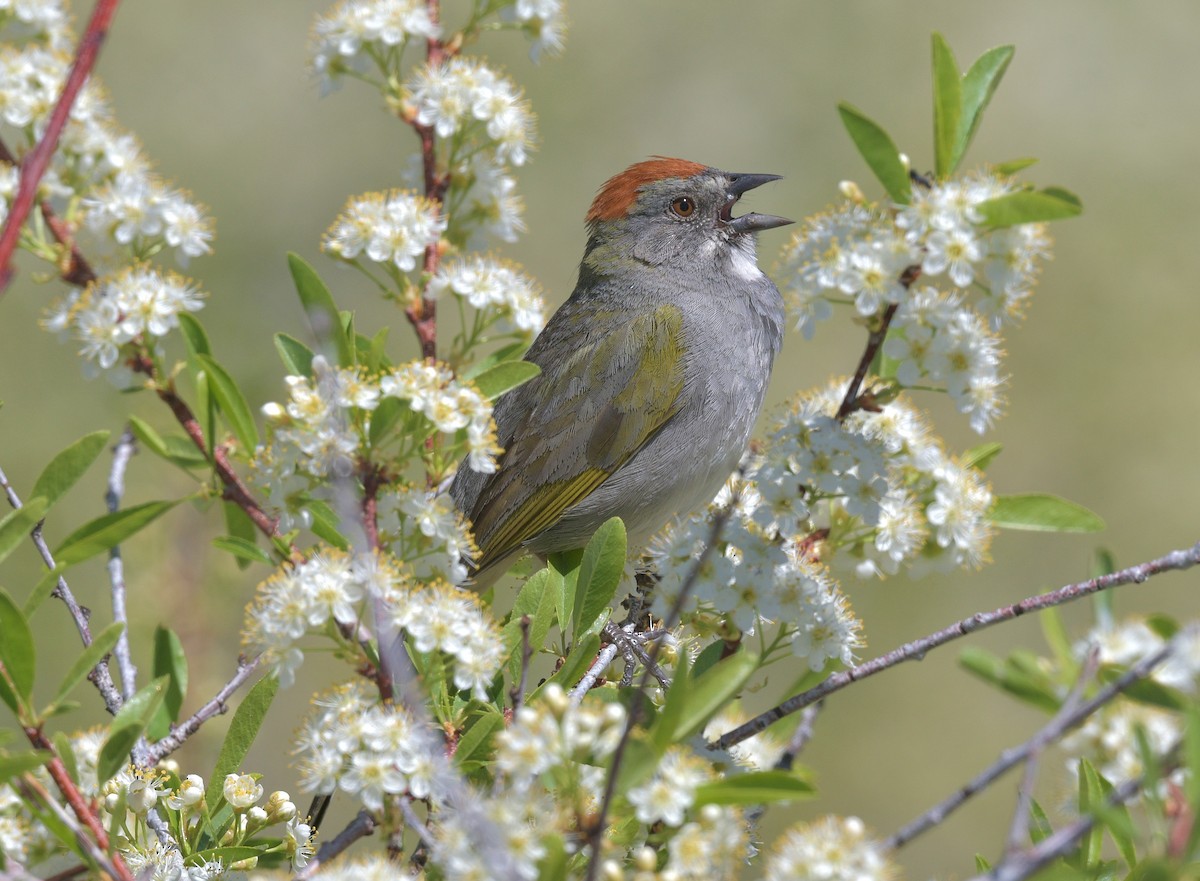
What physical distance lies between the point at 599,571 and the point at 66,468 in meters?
1.08

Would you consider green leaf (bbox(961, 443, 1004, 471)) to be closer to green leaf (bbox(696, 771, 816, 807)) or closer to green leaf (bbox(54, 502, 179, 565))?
green leaf (bbox(696, 771, 816, 807))

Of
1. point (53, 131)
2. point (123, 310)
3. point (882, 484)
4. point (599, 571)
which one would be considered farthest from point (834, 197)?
point (53, 131)

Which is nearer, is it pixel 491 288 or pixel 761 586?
pixel 761 586

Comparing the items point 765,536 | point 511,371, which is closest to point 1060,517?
point 765,536

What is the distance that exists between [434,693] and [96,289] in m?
0.98

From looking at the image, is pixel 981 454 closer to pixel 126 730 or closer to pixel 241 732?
pixel 241 732

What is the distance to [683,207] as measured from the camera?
202 inches

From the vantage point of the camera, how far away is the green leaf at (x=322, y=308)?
2501mm

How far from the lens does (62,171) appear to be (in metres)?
2.51

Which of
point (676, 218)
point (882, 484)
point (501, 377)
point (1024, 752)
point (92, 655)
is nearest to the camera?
point (1024, 752)

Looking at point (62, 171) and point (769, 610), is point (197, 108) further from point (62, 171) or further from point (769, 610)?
point (769, 610)

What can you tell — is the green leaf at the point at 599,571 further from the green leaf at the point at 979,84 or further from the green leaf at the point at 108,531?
the green leaf at the point at 979,84

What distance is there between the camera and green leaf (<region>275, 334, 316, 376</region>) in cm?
290

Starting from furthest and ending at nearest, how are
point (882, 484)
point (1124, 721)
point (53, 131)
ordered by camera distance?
point (882, 484), point (1124, 721), point (53, 131)
